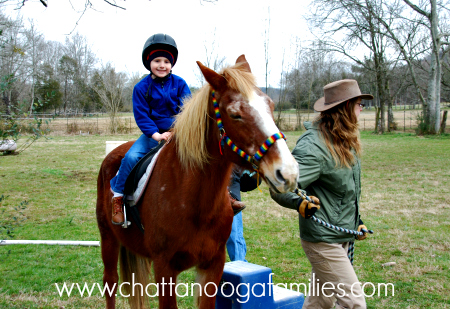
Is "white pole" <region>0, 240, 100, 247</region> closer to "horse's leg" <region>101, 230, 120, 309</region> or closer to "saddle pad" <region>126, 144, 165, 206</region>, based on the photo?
"horse's leg" <region>101, 230, 120, 309</region>

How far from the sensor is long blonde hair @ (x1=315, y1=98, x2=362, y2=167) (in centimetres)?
283

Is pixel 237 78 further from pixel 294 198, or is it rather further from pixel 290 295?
pixel 290 295

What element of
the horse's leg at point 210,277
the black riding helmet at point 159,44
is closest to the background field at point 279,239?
the horse's leg at point 210,277

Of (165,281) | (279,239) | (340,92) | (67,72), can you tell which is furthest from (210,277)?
(67,72)

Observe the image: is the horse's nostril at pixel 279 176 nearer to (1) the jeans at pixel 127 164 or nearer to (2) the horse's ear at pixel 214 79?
(2) the horse's ear at pixel 214 79

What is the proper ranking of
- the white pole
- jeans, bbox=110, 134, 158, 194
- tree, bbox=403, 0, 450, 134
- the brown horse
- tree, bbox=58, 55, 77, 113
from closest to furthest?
the brown horse < jeans, bbox=110, 134, 158, 194 < the white pole < tree, bbox=403, 0, 450, 134 < tree, bbox=58, 55, 77, 113

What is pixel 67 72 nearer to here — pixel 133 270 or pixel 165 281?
pixel 133 270

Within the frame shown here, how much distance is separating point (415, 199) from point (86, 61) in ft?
153

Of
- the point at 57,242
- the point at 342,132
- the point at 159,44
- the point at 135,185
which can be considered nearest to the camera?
the point at 342,132

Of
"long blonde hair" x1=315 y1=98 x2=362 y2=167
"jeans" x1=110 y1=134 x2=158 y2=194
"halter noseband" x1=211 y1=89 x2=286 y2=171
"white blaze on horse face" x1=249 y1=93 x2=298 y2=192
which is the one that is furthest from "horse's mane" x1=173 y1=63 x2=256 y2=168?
"long blonde hair" x1=315 y1=98 x2=362 y2=167

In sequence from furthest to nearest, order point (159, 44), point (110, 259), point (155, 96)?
point (110, 259) < point (159, 44) < point (155, 96)

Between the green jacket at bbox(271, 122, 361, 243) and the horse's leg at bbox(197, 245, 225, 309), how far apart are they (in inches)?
25.3

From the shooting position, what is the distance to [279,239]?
6.11 metres

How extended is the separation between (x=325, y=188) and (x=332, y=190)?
6 centimetres
